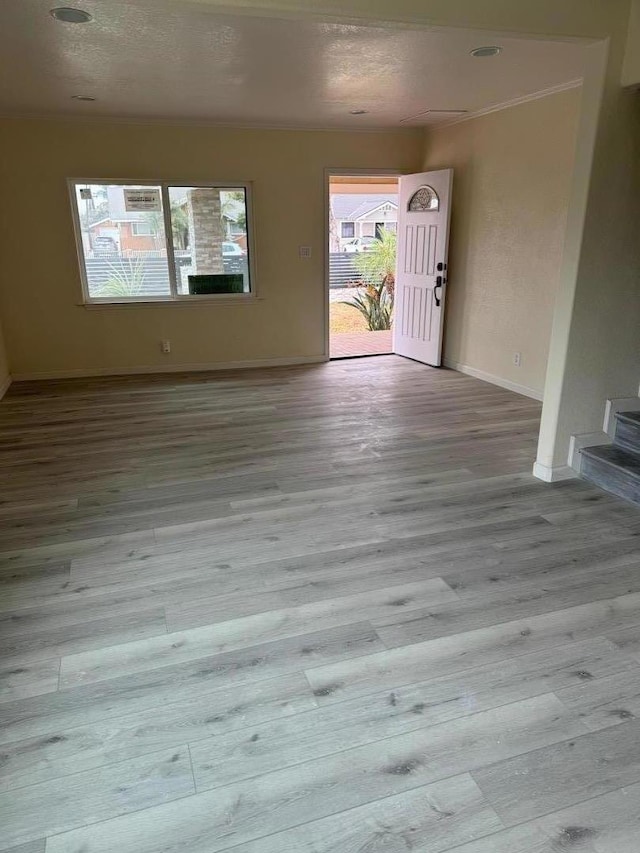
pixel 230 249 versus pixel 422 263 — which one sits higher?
pixel 230 249

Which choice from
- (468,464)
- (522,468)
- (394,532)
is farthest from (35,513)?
(522,468)

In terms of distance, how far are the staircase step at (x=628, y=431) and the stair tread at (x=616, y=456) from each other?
1.4 inches

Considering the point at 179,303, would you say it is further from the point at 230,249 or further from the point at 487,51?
the point at 487,51

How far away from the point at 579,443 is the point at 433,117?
407cm

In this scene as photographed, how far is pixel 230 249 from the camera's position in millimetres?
6453

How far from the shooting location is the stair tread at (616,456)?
11.0 ft

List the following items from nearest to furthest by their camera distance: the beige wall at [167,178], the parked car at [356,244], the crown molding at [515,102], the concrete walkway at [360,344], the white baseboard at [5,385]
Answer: the crown molding at [515,102] < the white baseboard at [5,385] < the beige wall at [167,178] < the concrete walkway at [360,344] < the parked car at [356,244]

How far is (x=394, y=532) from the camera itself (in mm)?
3008

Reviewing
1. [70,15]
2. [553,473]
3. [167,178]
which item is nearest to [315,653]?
[553,473]

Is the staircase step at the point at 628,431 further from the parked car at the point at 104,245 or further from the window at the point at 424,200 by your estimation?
the parked car at the point at 104,245

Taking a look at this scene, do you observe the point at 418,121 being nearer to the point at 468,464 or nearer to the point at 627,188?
the point at 627,188

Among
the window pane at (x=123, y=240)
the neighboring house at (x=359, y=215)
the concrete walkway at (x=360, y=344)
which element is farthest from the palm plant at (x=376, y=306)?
the window pane at (x=123, y=240)

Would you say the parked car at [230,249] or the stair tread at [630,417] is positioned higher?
the parked car at [230,249]

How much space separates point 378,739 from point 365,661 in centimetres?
35
